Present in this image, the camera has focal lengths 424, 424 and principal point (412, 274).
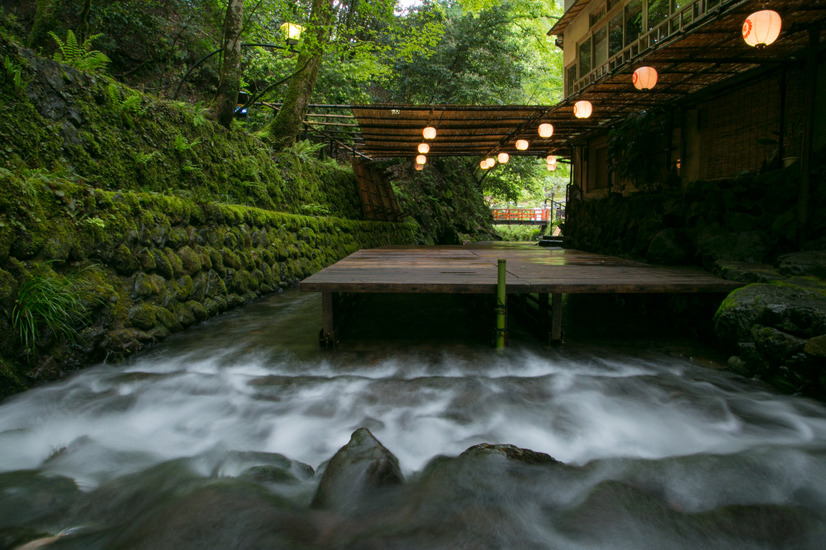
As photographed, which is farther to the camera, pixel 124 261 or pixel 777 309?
pixel 124 261

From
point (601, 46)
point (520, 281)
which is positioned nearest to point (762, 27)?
point (520, 281)

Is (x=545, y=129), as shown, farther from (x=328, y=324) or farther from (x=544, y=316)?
(x=328, y=324)

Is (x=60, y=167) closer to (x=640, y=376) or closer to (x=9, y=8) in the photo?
(x=640, y=376)

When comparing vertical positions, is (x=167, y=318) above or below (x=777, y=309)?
below

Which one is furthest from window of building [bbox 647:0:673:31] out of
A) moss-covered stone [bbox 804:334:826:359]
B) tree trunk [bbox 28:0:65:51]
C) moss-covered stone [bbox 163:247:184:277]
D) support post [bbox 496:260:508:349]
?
tree trunk [bbox 28:0:65:51]

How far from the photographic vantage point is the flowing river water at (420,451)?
→ 7.52ft

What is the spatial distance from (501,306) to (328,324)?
2165 millimetres

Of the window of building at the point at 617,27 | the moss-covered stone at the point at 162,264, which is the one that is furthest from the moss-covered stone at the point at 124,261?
the window of building at the point at 617,27

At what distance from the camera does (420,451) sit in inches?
130

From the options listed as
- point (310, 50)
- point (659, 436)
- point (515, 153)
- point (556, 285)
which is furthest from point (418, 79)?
point (659, 436)

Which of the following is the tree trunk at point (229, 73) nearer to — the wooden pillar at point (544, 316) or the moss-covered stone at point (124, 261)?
the moss-covered stone at point (124, 261)

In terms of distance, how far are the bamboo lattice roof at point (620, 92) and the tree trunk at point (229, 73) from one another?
2811 millimetres

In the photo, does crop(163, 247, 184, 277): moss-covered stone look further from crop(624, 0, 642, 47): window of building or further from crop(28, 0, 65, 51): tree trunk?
crop(624, 0, 642, 47): window of building

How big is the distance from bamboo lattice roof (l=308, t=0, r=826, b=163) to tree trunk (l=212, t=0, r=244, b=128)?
2.81 m
